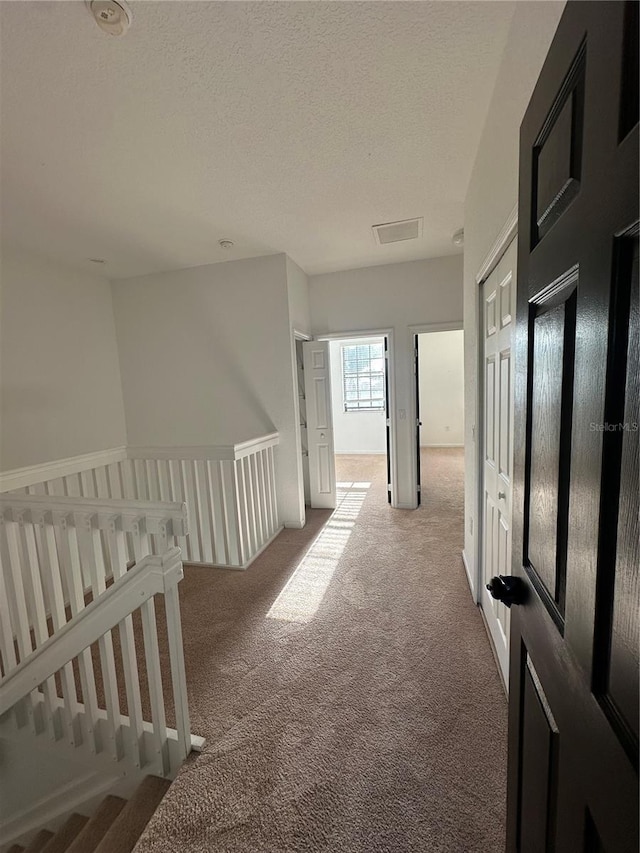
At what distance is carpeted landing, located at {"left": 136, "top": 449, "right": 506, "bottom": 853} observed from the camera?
121 cm

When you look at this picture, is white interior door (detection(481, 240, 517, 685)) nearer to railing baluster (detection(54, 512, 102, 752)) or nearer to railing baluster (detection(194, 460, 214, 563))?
railing baluster (detection(54, 512, 102, 752))

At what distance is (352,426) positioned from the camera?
761cm

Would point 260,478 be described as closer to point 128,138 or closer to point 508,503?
point 508,503

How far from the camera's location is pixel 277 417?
3.59 meters

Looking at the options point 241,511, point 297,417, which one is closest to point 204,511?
point 241,511

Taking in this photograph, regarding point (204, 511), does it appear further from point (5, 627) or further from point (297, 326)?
point (297, 326)

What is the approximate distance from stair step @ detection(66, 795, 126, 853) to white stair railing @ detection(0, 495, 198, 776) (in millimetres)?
176

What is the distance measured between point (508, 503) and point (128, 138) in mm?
2530

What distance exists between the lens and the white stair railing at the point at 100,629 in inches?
55.6

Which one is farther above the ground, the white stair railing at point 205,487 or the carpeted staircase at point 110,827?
the white stair railing at point 205,487

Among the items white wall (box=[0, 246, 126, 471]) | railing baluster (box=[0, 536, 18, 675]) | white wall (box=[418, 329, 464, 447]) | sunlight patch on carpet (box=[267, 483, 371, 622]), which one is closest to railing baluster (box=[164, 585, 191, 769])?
sunlight patch on carpet (box=[267, 483, 371, 622])

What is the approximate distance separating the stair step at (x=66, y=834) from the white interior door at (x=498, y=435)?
82.3 inches

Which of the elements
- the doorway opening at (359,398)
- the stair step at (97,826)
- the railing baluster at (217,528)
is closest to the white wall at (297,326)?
the railing baluster at (217,528)

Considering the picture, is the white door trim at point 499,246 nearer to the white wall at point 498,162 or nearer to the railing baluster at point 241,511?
the white wall at point 498,162
